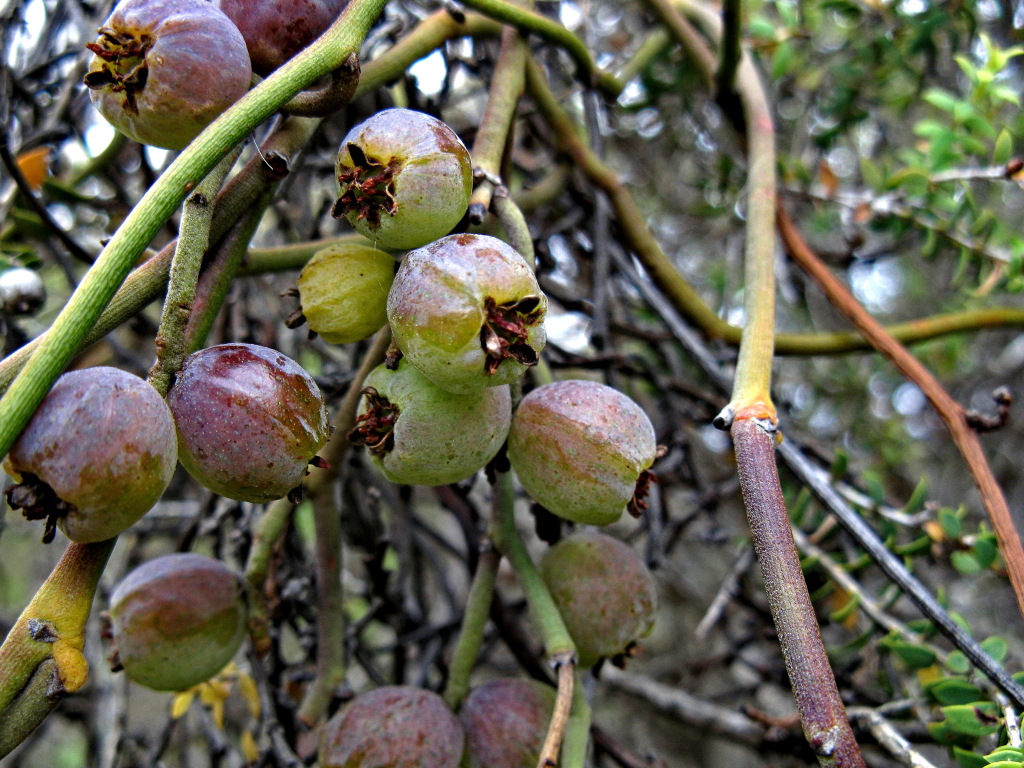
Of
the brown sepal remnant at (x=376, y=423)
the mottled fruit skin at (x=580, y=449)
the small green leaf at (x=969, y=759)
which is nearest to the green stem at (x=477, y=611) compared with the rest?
the mottled fruit skin at (x=580, y=449)

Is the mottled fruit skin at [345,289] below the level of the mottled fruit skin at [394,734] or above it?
above

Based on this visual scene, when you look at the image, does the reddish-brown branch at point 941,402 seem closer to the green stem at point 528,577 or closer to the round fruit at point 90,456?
the green stem at point 528,577

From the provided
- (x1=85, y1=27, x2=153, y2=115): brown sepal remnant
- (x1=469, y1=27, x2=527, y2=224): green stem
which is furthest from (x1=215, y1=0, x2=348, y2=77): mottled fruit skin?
(x1=469, y1=27, x2=527, y2=224): green stem

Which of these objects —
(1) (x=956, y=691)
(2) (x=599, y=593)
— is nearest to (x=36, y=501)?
(2) (x=599, y=593)

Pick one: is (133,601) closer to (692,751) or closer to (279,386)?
(279,386)

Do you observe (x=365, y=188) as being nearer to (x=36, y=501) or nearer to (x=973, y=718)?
(x=36, y=501)

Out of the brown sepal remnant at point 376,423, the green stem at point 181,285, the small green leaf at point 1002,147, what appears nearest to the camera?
the green stem at point 181,285

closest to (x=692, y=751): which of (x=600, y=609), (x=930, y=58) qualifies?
(x=600, y=609)
